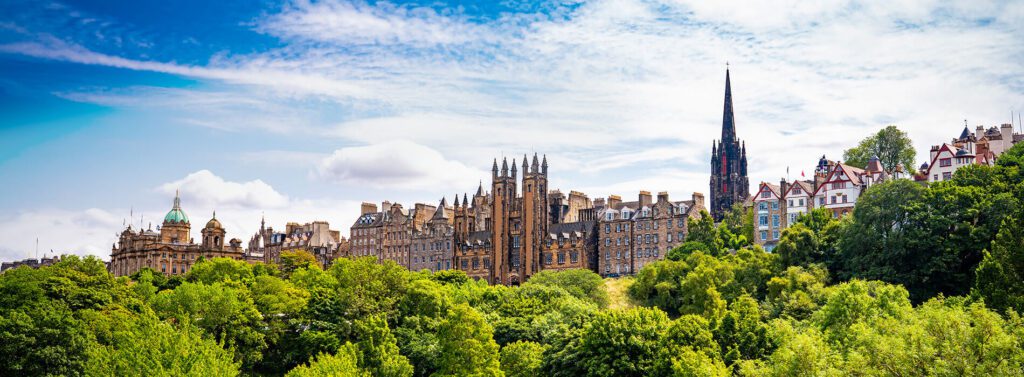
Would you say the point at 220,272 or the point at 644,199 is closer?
the point at 220,272

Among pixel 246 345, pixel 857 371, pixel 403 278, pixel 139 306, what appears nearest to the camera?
pixel 857 371

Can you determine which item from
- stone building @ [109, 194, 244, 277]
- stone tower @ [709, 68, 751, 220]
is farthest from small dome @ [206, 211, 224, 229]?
stone tower @ [709, 68, 751, 220]

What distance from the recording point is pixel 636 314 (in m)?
67.8

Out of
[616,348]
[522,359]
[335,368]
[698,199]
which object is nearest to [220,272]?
[522,359]

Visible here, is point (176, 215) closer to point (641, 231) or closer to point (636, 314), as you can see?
point (641, 231)

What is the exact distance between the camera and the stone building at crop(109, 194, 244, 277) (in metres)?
173

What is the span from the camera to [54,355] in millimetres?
71375

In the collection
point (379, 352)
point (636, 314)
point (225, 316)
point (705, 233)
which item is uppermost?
point (705, 233)

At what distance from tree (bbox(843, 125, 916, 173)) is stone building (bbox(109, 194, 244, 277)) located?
105898 mm

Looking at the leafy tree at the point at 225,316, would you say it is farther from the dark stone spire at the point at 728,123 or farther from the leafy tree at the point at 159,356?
the dark stone spire at the point at 728,123

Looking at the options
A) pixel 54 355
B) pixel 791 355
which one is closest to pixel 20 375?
pixel 54 355

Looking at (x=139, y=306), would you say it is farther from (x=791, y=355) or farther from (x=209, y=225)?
(x=209, y=225)

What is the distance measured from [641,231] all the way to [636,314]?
66.1 meters

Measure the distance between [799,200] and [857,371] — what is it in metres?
71.6
